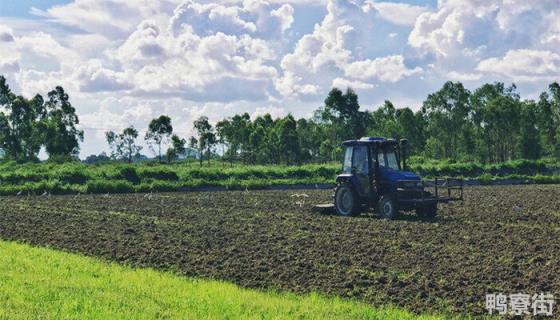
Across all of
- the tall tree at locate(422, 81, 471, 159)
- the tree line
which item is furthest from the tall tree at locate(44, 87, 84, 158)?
the tall tree at locate(422, 81, 471, 159)

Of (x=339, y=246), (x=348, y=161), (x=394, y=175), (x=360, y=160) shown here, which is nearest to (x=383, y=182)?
(x=394, y=175)

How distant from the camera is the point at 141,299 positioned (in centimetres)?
1077

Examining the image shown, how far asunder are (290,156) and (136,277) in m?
74.4

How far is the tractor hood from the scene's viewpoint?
72.7 feet

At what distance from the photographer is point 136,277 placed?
12.8 meters

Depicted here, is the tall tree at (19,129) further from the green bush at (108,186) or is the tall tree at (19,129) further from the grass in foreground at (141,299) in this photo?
the grass in foreground at (141,299)

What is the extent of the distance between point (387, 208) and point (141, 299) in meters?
13.1

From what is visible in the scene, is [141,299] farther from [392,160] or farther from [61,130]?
[61,130]

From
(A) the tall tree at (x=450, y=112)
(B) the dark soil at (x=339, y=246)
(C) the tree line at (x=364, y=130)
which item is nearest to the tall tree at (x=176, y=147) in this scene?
(C) the tree line at (x=364, y=130)

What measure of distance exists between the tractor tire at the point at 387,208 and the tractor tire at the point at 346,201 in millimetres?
1105

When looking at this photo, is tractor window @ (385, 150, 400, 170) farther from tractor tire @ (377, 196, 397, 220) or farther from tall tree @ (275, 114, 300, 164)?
tall tree @ (275, 114, 300, 164)

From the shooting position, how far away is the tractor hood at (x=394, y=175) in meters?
22.2

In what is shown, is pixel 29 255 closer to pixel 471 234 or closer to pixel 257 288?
pixel 257 288

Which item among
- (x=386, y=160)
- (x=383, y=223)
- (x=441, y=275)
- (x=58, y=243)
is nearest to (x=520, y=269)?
(x=441, y=275)
